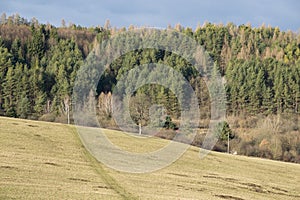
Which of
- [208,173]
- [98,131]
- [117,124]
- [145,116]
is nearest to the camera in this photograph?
[208,173]

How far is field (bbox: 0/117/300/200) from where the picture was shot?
110 ft

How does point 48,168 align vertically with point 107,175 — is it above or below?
above

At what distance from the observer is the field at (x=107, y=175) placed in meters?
33.7

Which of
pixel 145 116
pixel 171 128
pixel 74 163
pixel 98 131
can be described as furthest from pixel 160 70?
pixel 74 163

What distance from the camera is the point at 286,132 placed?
142250mm

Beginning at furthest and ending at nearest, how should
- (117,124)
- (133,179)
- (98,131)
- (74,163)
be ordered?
(117,124) → (98,131) → (74,163) → (133,179)

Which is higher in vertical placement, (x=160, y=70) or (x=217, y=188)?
(x=160, y=70)

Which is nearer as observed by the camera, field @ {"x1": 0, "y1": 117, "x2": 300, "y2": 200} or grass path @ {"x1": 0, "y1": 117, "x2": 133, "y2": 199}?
grass path @ {"x1": 0, "y1": 117, "x2": 133, "y2": 199}

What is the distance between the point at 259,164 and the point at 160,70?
303 feet

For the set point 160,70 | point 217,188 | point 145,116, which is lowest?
point 217,188

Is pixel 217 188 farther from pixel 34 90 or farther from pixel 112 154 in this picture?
pixel 34 90

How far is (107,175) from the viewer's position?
42031 millimetres

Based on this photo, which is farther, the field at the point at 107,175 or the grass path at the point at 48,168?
the field at the point at 107,175

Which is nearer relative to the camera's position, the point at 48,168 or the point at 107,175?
the point at 48,168
